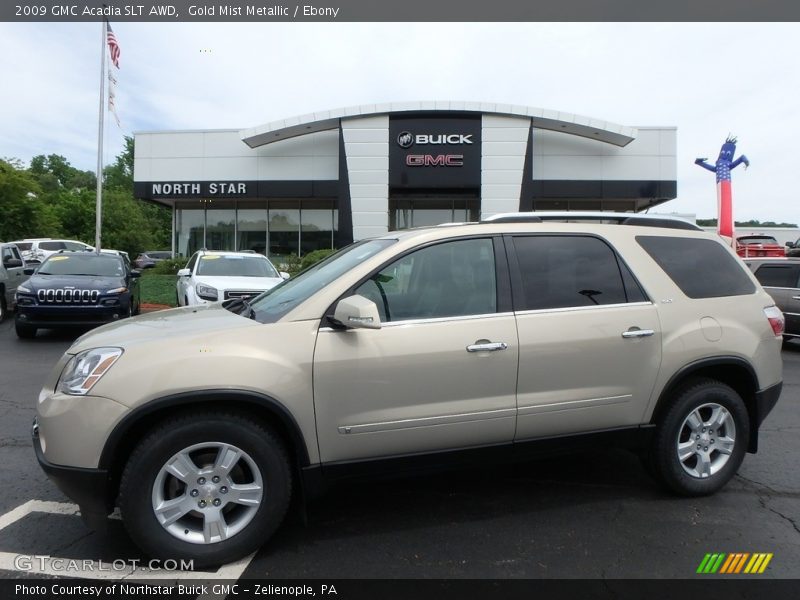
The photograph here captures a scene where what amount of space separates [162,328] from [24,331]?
8616 millimetres

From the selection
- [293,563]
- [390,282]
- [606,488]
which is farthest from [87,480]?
[606,488]

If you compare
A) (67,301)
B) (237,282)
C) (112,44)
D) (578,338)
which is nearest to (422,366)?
(578,338)

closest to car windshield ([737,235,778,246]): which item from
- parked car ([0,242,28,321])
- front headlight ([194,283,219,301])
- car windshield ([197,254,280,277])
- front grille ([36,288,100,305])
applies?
car windshield ([197,254,280,277])

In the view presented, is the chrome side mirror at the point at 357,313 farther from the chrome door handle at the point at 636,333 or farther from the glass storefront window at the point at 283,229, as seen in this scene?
the glass storefront window at the point at 283,229

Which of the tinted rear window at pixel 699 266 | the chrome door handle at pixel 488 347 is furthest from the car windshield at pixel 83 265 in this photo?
the tinted rear window at pixel 699 266

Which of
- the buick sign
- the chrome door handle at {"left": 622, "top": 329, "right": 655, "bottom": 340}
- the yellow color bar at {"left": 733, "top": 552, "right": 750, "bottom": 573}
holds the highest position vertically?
the buick sign

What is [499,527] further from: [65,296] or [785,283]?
[785,283]

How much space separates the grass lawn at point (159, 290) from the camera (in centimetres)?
1552

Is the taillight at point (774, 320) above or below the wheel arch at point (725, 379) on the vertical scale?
above

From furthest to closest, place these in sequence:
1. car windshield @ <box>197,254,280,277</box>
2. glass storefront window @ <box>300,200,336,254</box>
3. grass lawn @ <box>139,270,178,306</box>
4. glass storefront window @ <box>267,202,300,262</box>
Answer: glass storefront window @ <box>267,202,300,262</box>
glass storefront window @ <box>300,200,336,254</box>
grass lawn @ <box>139,270,178,306</box>
car windshield @ <box>197,254,280,277</box>

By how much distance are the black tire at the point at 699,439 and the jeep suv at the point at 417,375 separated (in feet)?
0.04

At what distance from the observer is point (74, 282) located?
985 cm

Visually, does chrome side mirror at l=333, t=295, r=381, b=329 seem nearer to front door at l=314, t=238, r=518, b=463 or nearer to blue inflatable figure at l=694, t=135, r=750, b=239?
front door at l=314, t=238, r=518, b=463

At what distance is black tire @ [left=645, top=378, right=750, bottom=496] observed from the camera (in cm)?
375
